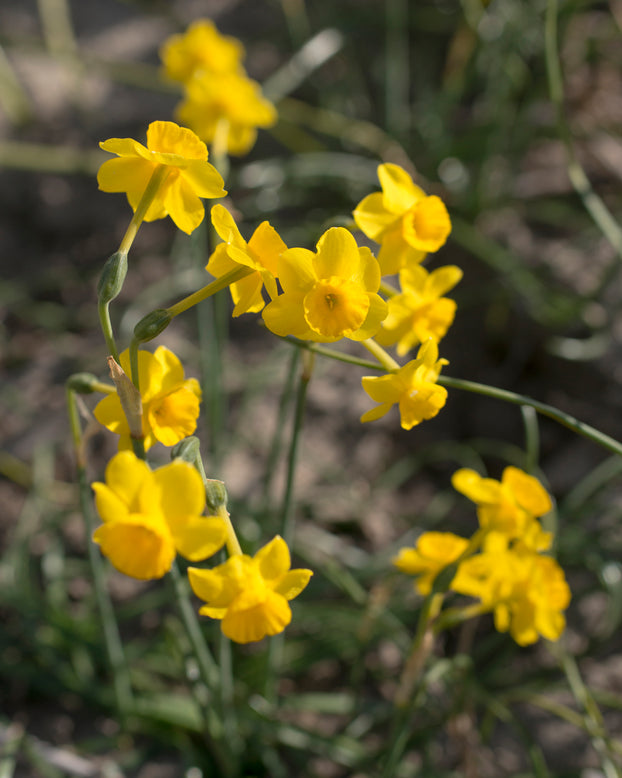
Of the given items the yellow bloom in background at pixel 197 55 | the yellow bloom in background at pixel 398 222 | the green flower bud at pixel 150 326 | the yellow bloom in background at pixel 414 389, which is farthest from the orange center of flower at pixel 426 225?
the yellow bloom in background at pixel 197 55

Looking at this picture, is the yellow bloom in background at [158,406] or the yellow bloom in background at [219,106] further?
the yellow bloom in background at [219,106]

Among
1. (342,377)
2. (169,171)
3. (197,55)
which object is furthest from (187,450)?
(342,377)

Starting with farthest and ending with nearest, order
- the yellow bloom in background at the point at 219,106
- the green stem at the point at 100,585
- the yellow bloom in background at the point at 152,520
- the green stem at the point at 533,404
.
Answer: the yellow bloom in background at the point at 219,106 → the green stem at the point at 100,585 → the green stem at the point at 533,404 → the yellow bloom in background at the point at 152,520

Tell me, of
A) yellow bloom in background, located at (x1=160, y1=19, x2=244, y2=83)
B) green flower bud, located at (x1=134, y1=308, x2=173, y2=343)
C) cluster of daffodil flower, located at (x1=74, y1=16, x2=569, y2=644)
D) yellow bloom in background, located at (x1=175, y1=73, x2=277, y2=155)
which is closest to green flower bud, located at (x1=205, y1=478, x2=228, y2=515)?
cluster of daffodil flower, located at (x1=74, y1=16, x2=569, y2=644)

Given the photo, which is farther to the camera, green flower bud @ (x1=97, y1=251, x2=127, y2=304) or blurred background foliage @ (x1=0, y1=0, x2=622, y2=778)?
blurred background foliage @ (x1=0, y1=0, x2=622, y2=778)

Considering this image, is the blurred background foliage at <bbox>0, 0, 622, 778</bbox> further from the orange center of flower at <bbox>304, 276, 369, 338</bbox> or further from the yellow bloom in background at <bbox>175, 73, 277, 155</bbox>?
the orange center of flower at <bbox>304, 276, 369, 338</bbox>

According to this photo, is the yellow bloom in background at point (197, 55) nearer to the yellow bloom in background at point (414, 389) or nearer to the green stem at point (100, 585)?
the green stem at point (100, 585)

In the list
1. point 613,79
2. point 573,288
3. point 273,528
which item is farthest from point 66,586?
point 613,79
